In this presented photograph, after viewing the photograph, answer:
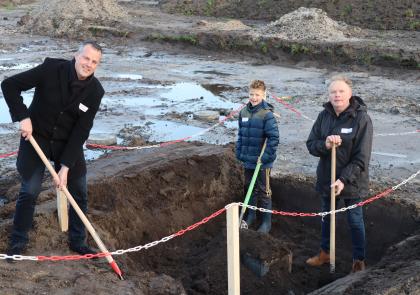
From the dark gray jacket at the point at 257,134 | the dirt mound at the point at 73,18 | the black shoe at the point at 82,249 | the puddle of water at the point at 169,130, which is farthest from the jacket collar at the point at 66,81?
the dirt mound at the point at 73,18

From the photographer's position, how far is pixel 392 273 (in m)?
5.06

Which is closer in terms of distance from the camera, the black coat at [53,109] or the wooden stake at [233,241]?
the wooden stake at [233,241]

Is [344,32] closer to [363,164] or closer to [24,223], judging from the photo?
[363,164]

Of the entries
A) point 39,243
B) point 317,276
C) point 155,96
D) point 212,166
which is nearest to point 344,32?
point 155,96

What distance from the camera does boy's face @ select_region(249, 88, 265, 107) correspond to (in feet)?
21.1

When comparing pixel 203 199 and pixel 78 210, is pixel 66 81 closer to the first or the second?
pixel 78 210

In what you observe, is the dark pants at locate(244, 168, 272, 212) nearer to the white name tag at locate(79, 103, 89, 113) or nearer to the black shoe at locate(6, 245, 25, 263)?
the white name tag at locate(79, 103, 89, 113)

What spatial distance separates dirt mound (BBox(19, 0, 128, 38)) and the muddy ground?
36.6ft

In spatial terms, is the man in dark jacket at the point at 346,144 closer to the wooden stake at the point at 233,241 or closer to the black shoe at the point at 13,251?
the wooden stake at the point at 233,241

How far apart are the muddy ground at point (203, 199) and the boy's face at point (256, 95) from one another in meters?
1.55

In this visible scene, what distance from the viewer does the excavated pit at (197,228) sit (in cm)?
584

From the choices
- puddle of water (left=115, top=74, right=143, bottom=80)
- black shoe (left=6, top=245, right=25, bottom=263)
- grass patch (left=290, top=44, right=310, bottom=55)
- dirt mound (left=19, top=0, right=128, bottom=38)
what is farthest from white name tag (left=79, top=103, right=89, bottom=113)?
dirt mound (left=19, top=0, right=128, bottom=38)

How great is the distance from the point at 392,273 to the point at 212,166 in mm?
3641

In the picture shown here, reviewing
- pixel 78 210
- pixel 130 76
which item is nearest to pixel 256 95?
pixel 78 210
